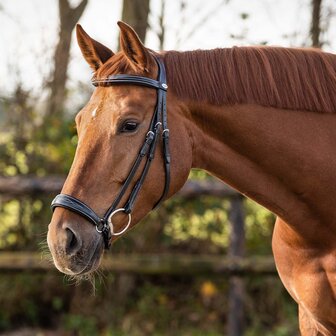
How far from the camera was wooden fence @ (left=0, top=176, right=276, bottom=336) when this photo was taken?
6.69 meters

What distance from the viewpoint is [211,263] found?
264 inches

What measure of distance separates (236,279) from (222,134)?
3.66m

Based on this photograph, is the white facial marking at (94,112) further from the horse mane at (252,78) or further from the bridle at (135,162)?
the horse mane at (252,78)

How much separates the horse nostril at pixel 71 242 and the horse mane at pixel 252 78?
0.82 metres

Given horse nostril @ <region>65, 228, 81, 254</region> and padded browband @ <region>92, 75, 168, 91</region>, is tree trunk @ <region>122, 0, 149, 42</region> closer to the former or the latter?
padded browband @ <region>92, 75, 168, 91</region>

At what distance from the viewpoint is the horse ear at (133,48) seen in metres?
3.12

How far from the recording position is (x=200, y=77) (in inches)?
129

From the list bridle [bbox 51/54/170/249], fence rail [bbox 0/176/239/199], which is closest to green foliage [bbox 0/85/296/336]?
→ fence rail [bbox 0/176/239/199]

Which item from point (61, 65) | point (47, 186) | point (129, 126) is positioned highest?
point (129, 126)

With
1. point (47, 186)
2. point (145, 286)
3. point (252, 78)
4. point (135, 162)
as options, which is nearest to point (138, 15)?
point (47, 186)

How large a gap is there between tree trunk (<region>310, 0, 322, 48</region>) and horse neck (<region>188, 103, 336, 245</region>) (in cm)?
407

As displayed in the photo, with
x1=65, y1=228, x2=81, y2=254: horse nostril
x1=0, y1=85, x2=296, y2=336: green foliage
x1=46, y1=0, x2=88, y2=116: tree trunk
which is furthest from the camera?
x1=46, y1=0, x2=88, y2=116: tree trunk

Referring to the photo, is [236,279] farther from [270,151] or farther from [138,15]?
[270,151]

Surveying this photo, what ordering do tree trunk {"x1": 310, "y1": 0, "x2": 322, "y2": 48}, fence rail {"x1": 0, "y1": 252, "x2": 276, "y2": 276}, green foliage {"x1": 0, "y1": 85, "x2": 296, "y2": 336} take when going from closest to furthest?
fence rail {"x1": 0, "y1": 252, "x2": 276, "y2": 276}
tree trunk {"x1": 310, "y1": 0, "x2": 322, "y2": 48}
green foliage {"x1": 0, "y1": 85, "x2": 296, "y2": 336}
